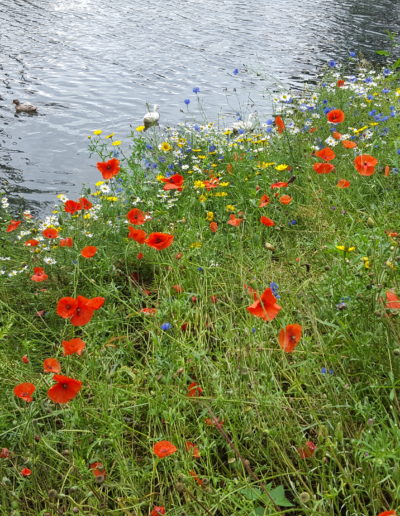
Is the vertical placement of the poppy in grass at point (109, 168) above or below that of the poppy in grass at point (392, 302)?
below

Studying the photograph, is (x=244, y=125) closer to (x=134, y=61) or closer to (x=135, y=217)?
(x=135, y=217)

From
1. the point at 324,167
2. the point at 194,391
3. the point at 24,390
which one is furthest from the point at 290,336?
the point at 324,167

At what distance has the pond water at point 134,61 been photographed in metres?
6.62

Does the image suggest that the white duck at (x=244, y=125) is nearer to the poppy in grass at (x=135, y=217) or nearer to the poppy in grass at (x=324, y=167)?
the poppy in grass at (x=324, y=167)

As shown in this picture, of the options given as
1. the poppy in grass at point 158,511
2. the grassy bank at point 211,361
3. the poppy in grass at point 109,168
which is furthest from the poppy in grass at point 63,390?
the poppy in grass at point 109,168

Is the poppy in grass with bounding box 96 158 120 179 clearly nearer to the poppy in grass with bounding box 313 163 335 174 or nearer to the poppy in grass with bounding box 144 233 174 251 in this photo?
the poppy in grass with bounding box 144 233 174 251

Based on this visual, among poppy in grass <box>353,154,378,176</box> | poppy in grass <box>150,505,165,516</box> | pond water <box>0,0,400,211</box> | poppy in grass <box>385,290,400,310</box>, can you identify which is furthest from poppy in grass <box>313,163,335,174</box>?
pond water <box>0,0,400,211</box>

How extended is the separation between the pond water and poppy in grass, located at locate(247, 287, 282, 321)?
3998 millimetres

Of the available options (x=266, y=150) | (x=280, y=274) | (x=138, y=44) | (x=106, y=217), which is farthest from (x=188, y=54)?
(x=280, y=274)

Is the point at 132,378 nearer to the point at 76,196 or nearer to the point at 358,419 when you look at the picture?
the point at 358,419

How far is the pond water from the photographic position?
261 inches

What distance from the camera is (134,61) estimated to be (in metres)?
10.1

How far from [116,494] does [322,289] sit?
108 cm

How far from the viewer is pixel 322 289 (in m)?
2.18
